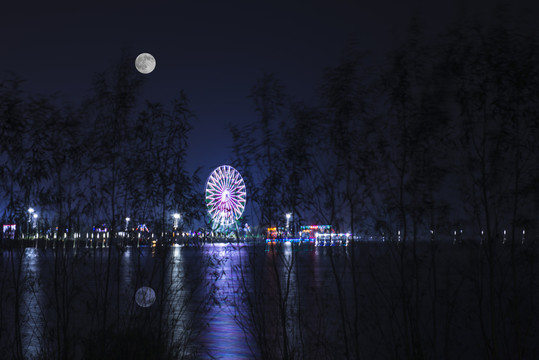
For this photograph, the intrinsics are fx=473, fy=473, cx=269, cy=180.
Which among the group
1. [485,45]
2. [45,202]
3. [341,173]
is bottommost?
[45,202]

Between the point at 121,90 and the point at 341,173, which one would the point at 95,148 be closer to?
the point at 121,90

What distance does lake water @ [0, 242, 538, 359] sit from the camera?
20.1 feet

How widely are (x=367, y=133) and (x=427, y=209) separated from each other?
1361 millimetres

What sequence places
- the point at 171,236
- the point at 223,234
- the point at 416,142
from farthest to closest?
the point at 223,234
the point at 171,236
the point at 416,142

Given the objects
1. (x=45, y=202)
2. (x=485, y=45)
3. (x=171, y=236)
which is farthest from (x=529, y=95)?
(x=45, y=202)

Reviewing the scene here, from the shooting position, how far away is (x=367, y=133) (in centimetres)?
647

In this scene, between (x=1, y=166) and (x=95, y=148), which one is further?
(x=95, y=148)

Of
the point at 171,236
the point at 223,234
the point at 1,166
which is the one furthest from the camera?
the point at 223,234

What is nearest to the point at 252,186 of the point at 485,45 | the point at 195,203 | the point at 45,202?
the point at 195,203

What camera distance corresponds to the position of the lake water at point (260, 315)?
6117 mm

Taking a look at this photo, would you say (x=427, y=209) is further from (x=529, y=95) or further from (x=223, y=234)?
(x=223, y=234)

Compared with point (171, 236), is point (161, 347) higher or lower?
lower

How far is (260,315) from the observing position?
43.3 ft

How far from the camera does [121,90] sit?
21.2 feet
